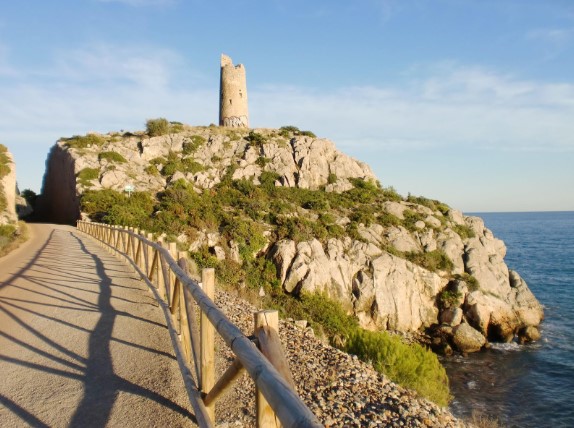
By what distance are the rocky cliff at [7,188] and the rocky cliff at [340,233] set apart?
4.55 metres

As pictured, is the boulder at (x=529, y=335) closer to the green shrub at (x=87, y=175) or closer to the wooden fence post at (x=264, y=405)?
the wooden fence post at (x=264, y=405)

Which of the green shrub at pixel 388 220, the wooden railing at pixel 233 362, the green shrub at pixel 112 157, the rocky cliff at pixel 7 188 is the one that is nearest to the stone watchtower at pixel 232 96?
the green shrub at pixel 112 157

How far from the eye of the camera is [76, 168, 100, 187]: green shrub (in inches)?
1337

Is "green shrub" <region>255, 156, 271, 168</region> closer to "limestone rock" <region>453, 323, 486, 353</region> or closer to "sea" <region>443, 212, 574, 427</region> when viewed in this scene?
"limestone rock" <region>453, 323, 486, 353</region>

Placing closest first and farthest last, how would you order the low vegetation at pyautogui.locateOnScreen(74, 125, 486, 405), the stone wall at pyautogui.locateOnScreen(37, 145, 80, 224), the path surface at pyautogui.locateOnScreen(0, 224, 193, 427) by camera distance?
the path surface at pyautogui.locateOnScreen(0, 224, 193, 427) → the low vegetation at pyautogui.locateOnScreen(74, 125, 486, 405) → the stone wall at pyautogui.locateOnScreen(37, 145, 80, 224)

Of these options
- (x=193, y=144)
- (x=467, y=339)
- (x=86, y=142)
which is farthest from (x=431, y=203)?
(x=86, y=142)

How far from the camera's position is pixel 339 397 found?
629 centimetres

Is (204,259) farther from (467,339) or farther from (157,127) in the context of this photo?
(157,127)

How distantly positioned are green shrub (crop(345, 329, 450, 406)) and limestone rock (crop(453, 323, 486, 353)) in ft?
36.0

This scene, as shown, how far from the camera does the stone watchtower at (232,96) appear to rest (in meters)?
49.3

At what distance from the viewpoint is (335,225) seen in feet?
90.8

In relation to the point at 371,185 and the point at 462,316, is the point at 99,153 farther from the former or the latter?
the point at 462,316

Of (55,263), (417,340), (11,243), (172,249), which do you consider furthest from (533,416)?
(11,243)

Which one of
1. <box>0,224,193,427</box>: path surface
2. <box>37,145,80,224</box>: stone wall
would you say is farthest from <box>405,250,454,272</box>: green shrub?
<box>37,145,80,224</box>: stone wall
